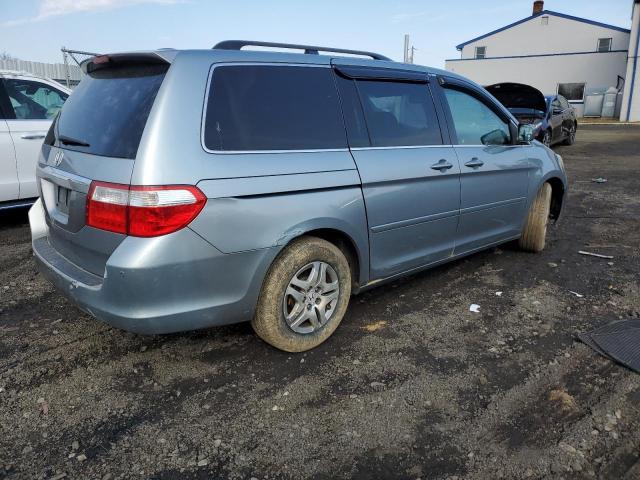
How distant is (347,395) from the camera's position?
2812 mm

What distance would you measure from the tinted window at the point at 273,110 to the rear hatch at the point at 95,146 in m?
0.34

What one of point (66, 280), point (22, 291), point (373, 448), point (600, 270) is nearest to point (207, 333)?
point (66, 280)

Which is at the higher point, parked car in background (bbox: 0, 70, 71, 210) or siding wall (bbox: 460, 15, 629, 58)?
siding wall (bbox: 460, 15, 629, 58)

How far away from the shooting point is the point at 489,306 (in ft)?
13.1

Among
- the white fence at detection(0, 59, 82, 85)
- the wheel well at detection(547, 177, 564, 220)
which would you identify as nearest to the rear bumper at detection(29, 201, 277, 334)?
the wheel well at detection(547, 177, 564, 220)

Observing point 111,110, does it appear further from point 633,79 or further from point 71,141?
point 633,79

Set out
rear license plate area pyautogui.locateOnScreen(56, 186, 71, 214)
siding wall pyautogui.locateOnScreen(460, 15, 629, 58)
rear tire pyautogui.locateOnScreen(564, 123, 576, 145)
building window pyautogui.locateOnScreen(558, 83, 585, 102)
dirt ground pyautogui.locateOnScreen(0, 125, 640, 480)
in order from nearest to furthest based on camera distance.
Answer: dirt ground pyautogui.locateOnScreen(0, 125, 640, 480) < rear license plate area pyautogui.locateOnScreen(56, 186, 71, 214) < rear tire pyautogui.locateOnScreen(564, 123, 576, 145) < siding wall pyautogui.locateOnScreen(460, 15, 629, 58) < building window pyautogui.locateOnScreen(558, 83, 585, 102)

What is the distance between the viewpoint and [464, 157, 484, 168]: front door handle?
4020 mm

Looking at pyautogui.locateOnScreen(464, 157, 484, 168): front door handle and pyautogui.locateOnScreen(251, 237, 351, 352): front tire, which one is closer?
pyautogui.locateOnScreen(251, 237, 351, 352): front tire

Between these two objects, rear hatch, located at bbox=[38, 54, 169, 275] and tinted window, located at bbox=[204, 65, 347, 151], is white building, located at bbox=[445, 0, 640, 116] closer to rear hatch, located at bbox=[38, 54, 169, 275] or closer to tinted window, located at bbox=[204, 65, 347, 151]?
tinted window, located at bbox=[204, 65, 347, 151]

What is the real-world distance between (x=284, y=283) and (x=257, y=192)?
0.59m

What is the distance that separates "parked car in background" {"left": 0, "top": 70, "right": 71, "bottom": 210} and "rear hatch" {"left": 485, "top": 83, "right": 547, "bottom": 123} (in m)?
9.74

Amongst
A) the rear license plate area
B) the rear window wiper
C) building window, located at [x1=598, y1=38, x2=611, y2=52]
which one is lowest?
the rear license plate area

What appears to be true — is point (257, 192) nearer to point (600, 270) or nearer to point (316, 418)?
point (316, 418)
